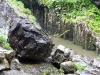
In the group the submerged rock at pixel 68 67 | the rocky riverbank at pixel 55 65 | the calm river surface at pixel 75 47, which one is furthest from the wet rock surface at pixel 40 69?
the calm river surface at pixel 75 47

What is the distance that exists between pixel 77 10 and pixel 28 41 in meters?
9.83

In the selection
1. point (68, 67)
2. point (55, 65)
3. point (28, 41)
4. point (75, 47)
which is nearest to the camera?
point (68, 67)

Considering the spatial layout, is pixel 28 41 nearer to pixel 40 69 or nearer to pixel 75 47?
pixel 40 69

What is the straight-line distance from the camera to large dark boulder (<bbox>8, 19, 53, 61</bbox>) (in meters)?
13.0

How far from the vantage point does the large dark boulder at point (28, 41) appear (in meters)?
13.0

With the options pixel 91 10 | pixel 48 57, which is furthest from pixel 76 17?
pixel 48 57

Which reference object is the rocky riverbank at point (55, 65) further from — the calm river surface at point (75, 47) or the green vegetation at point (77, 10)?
the green vegetation at point (77, 10)

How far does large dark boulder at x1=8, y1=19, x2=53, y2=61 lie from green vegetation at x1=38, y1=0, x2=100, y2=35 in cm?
579

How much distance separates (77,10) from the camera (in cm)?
2188

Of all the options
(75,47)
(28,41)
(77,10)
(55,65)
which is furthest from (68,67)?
(77,10)

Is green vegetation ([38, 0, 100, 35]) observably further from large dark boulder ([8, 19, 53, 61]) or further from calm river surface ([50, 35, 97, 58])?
large dark boulder ([8, 19, 53, 61])

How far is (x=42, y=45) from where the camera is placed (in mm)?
13047

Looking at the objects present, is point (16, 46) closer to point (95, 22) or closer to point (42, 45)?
point (42, 45)

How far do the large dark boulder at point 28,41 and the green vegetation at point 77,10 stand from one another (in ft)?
19.0
